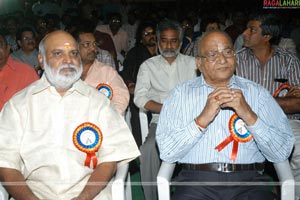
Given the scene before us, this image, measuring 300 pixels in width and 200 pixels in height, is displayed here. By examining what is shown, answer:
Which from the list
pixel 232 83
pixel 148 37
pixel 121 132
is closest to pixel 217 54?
pixel 232 83

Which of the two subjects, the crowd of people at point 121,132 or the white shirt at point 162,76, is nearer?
the crowd of people at point 121,132

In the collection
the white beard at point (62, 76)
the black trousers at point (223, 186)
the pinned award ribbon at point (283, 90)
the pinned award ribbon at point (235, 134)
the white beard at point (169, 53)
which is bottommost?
the black trousers at point (223, 186)

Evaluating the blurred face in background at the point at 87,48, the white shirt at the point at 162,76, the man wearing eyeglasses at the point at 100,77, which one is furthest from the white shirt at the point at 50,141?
the white shirt at the point at 162,76

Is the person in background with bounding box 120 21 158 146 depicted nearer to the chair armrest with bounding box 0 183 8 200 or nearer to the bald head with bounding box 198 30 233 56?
the bald head with bounding box 198 30 233 56

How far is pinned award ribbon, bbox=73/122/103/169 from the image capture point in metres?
2.88

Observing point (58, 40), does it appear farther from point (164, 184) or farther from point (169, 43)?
point (169, 43)

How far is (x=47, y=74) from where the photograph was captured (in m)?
3.02

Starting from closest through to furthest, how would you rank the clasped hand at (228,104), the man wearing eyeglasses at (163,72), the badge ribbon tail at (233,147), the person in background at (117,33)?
the clasped hand at (228,104)
the badge ribbon tail at (233,147)
the man wearing eyeglasses at (163,72)
the person in background at (117,33)

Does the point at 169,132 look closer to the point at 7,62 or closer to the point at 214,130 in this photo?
the point at 214,130

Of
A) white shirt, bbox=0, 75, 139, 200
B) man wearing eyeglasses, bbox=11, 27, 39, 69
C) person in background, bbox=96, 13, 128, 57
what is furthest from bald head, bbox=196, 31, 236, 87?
person in background, bbox=96, 13, 128, 57

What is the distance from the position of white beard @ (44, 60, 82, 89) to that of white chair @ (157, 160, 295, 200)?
0.80 meters

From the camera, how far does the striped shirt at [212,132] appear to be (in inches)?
113

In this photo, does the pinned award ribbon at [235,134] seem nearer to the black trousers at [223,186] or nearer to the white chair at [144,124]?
the black trousers at [223,186]

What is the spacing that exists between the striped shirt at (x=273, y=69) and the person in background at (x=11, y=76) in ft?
5.96
